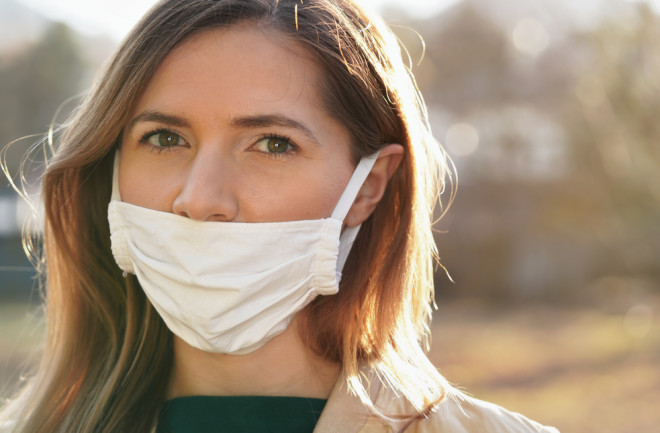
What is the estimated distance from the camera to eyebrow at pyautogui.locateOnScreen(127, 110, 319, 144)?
2475mm

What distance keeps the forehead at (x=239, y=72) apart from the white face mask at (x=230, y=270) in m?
0.37

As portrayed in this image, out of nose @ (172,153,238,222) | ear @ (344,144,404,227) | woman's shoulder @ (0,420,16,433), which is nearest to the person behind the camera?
nose @ (172,153,238,222)

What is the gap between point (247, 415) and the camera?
101 inches

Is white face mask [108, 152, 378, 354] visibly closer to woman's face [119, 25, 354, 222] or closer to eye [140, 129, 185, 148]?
woman's face [119, 25, 354, 222]

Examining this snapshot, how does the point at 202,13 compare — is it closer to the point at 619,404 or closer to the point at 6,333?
the point at 619,404

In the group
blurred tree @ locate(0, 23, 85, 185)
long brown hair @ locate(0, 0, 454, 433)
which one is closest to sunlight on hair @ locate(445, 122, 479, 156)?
blurred tree @ locate(0, 23, 85, 185)

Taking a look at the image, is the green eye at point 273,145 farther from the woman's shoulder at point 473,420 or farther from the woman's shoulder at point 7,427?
the woman's shoulder at point 7,427

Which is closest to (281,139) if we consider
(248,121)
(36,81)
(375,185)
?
(248,121)

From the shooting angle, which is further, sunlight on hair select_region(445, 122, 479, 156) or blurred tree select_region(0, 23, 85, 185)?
blurred tree select_region(0, 23, 85, 185)

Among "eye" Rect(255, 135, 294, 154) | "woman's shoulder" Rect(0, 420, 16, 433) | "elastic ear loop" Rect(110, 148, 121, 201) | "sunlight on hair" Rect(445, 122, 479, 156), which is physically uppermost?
"sunlight on hair" Rect(445, 122, 479, 156)

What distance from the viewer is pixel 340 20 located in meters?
2.68

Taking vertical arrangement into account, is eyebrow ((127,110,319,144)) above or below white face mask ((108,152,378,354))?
above

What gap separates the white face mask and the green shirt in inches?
7.3

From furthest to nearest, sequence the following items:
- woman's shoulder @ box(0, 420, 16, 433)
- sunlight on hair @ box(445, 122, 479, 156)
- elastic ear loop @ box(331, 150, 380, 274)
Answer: sunlight on hair @ box(445, 122, 479, 156) → woman's shoulder @ box(0, 420, 16, 433) → elastic ear loop @ box(331, 150, 380, 274)
